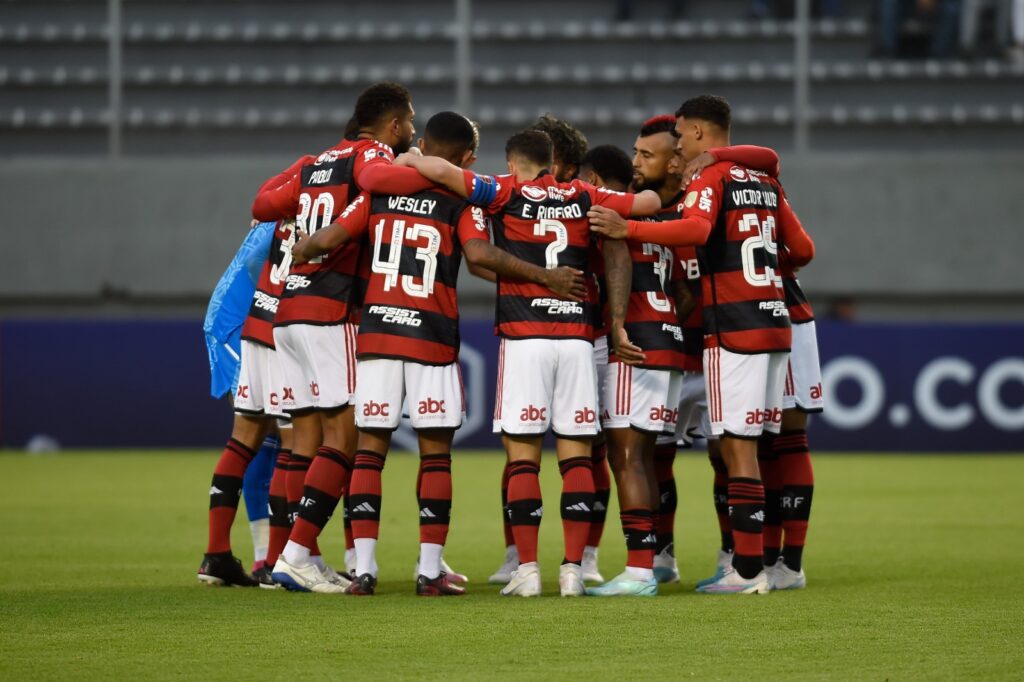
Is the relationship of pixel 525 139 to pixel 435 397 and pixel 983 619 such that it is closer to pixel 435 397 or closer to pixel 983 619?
pixel 435 397

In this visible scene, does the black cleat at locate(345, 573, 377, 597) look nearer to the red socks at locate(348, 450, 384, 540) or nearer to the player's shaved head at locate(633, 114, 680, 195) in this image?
the red socks at locate(348, 450, 384, 540)

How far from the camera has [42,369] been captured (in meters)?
15.7

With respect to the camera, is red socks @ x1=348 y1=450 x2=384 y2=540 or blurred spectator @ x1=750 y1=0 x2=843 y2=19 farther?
blurred spectator @ x1=750 y1=0 x2=843 y2=19

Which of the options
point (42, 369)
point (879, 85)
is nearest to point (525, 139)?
point (42, 369)

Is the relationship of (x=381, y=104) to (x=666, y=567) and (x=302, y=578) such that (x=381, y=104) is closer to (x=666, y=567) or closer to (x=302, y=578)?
(x=302, y=578)

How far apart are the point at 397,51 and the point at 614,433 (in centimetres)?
1437

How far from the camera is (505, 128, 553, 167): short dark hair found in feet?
21.0

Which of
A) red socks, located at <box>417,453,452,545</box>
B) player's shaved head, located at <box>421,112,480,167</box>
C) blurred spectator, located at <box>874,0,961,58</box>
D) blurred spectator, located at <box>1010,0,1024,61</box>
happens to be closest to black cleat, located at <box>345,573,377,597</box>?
red socks, located at <box>417,453,452,545</box>

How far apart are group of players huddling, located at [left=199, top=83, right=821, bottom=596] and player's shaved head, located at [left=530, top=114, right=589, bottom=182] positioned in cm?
40

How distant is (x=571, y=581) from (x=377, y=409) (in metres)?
1.10

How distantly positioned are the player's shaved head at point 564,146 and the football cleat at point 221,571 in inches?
94.0

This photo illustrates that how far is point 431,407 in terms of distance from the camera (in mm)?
6262

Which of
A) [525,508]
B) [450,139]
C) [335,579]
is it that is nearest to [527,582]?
[525,508]

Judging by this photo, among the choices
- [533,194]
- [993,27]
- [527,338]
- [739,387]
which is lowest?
[739,387]
